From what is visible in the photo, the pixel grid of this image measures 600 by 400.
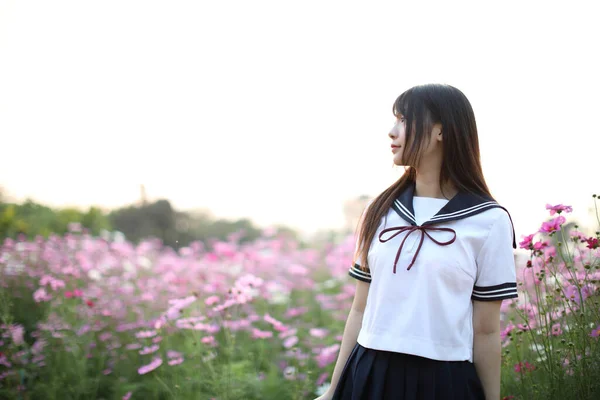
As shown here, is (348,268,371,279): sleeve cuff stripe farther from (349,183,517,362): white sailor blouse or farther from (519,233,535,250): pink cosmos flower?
(519,233,535,250): pink cosmos flower

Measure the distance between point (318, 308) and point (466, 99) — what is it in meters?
2.44

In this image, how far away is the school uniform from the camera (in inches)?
55.1

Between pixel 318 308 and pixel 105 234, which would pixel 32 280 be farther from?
pixel 318 308

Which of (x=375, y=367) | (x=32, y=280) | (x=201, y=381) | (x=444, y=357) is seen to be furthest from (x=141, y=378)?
(x=444, y=357)

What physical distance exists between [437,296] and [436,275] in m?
0.06

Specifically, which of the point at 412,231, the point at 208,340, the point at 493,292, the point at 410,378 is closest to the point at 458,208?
the point at 412,231

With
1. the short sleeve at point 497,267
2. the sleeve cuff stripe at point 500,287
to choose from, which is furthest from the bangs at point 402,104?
the sleeve cuff stripe at point 500,287

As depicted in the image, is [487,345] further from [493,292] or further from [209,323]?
[209,323]

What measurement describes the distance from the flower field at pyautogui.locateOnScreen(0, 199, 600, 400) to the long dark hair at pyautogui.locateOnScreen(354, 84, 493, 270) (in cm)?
38

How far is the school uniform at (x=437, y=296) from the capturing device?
1399mm

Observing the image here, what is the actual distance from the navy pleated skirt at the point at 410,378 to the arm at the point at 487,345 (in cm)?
2

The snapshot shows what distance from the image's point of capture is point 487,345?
1422 millimetres

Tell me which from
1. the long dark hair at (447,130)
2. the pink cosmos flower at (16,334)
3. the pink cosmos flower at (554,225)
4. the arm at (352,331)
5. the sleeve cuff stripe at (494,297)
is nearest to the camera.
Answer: the sleeve cuff stripe at (494,297)

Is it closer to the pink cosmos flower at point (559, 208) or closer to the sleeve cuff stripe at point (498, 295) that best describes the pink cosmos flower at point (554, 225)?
the pink cosmos flower at point (559, 208)
